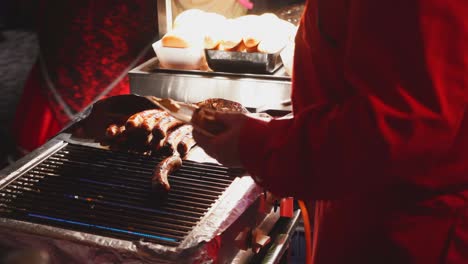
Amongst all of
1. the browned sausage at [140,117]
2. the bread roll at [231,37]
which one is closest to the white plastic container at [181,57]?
the bread roll at [231,37]

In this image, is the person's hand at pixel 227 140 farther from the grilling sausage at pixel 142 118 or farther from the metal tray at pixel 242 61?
the metal tray at pixel 242 61

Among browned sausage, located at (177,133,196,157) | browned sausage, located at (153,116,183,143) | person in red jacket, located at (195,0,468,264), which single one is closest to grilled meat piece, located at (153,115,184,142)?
browned sausage, located at (153,116,183,143)

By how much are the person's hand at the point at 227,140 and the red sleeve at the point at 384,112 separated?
8cm

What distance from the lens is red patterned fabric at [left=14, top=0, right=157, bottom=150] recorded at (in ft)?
13.7

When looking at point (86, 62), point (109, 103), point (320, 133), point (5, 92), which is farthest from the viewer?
point (5, 92)

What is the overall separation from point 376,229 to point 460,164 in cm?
30

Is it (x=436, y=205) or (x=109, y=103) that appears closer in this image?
(x=436, y=205)

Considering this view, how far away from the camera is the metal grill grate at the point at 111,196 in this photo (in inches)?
72.1

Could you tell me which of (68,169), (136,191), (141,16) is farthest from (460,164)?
(141,16)

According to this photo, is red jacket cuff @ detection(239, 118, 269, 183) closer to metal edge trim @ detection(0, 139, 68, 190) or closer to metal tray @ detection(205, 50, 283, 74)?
metal edge trim @ detection(0, 139, 68, 190)

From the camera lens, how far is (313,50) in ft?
4.57

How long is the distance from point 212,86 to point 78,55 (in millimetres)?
2019

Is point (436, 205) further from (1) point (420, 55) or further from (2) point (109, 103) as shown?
(2) point (109, 103)

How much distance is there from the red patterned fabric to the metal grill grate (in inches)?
77.8
